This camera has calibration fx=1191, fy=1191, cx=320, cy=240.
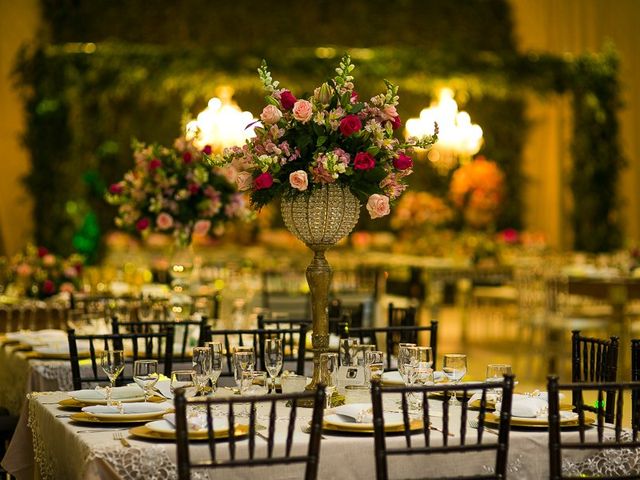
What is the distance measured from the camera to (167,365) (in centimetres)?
439

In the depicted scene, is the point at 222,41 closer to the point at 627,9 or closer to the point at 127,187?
the point at 627,9

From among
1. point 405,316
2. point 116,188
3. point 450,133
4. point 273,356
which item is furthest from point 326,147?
point 450,133

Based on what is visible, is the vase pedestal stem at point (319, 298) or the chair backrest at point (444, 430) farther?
the vase pedestal stem at point (319, 298)

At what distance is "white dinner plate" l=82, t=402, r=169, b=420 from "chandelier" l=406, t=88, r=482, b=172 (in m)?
7.97

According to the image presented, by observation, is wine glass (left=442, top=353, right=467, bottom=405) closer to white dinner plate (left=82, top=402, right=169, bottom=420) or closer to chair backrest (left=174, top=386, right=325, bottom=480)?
chair backrest (left=174, top=386, right=325, bottom=480)

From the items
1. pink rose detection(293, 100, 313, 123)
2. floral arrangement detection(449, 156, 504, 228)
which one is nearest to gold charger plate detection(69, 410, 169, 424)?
pink rose detection(293, 100, 313, 123)

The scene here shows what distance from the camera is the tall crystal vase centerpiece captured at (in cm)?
379

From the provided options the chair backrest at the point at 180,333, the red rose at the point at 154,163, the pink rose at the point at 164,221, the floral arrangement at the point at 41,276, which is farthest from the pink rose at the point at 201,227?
the floral arrangement at the point at 41,276

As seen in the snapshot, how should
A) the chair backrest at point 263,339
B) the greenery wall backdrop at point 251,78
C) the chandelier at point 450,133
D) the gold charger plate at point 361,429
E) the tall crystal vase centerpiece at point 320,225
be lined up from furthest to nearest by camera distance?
the greenery wall backdrop at point 251,78 < the chandelier at point 450,133 < the chair backrest at point 263,339 < the tall crystal vase centerpiece at point 320,225 < the gold charger plate at point 361,429

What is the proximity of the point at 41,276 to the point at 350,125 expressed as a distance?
3.80m

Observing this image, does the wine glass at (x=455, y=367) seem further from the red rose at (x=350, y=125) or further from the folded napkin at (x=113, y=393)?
the folded napkin at (x=113, y=393)

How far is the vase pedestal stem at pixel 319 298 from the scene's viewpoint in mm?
3871

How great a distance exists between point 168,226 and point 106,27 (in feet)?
29.3

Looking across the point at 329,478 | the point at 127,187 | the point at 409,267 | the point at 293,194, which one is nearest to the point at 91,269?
the point at 127,187
